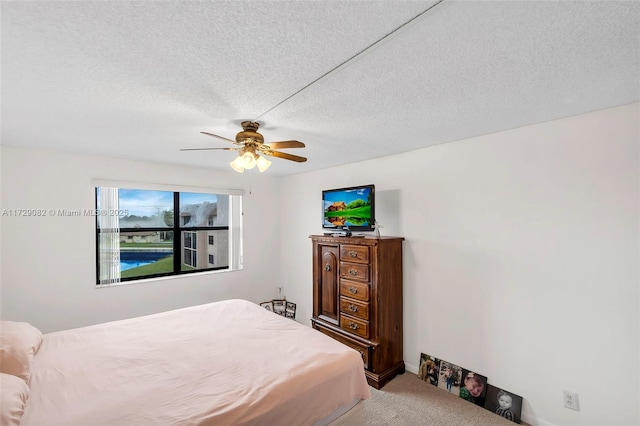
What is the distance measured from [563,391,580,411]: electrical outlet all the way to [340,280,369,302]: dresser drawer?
1.62 m

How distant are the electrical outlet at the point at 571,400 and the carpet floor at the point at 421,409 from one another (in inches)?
16.6

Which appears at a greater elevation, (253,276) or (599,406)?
(253,276)

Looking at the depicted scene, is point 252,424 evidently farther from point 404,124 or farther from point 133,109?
point 404,124

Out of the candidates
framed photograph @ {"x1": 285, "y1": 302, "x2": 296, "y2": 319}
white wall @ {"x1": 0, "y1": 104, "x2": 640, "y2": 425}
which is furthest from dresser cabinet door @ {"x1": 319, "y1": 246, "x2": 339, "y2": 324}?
framed photograph @ {"x1": 285, "y1": 302, "x2": 296, "y2": 319}

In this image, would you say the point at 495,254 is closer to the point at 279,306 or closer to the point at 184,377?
the point at 184,377

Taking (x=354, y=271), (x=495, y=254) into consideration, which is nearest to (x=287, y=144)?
(x=354, y=271)

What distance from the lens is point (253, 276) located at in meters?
4.42

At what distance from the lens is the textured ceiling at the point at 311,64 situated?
3.36 ft

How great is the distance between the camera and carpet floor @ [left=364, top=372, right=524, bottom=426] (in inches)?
87.3

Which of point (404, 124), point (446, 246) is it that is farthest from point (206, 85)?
point (446, 246)

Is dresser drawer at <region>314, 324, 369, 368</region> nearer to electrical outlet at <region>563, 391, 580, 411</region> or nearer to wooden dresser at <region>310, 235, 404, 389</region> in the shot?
wooden dresser at <region>310, 235, 404, 389</region>

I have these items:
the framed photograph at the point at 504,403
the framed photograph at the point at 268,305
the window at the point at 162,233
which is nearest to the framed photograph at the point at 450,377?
the framed photograph at the point at 504,403

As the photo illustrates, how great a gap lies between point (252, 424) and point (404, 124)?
220 cm

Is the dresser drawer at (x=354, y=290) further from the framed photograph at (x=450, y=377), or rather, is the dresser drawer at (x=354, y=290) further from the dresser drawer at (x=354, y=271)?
the framed photograph at (x=450, y=377)
